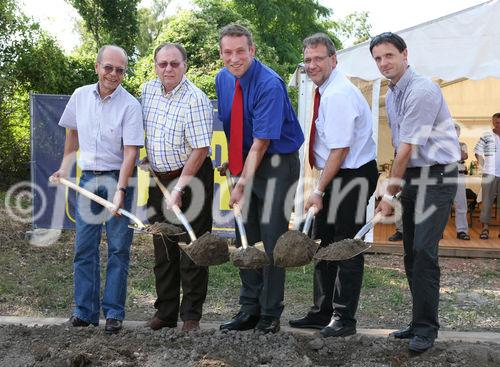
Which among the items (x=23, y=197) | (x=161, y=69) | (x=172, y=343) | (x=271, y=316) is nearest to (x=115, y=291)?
(x=172, y=343)

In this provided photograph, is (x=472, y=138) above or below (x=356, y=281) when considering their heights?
above

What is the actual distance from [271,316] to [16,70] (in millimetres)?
9345

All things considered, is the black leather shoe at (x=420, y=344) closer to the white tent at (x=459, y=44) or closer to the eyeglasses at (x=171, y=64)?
the eyeglasses at (x=171, y=64)

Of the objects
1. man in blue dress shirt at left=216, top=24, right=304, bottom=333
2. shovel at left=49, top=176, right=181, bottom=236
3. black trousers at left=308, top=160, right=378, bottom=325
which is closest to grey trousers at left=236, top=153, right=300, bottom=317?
man in blue dress shirt at left=216, top=24, right=304, bottom=333

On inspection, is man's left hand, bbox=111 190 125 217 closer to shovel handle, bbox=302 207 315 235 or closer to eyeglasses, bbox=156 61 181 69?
eyeglasses, bbox=156 61 181 69

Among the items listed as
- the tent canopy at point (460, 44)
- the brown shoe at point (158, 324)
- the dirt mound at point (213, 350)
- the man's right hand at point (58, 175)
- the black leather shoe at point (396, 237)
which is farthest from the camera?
the black leather shoe at point (396, 237)

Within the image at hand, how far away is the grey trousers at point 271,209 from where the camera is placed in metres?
4.12

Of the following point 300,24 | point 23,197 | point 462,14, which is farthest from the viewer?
point 300,24

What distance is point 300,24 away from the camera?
32094mm

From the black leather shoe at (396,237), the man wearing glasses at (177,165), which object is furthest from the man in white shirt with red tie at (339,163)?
the black leather shoe at (396,237)

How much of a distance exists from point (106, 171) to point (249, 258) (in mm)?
1214

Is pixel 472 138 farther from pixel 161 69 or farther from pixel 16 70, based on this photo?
pixel 161 69

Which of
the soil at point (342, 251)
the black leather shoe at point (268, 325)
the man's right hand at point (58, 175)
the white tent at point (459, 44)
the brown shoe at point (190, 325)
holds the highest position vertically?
the white tent at point (459, 44)

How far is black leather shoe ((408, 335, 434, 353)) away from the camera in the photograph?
12.4 feet
